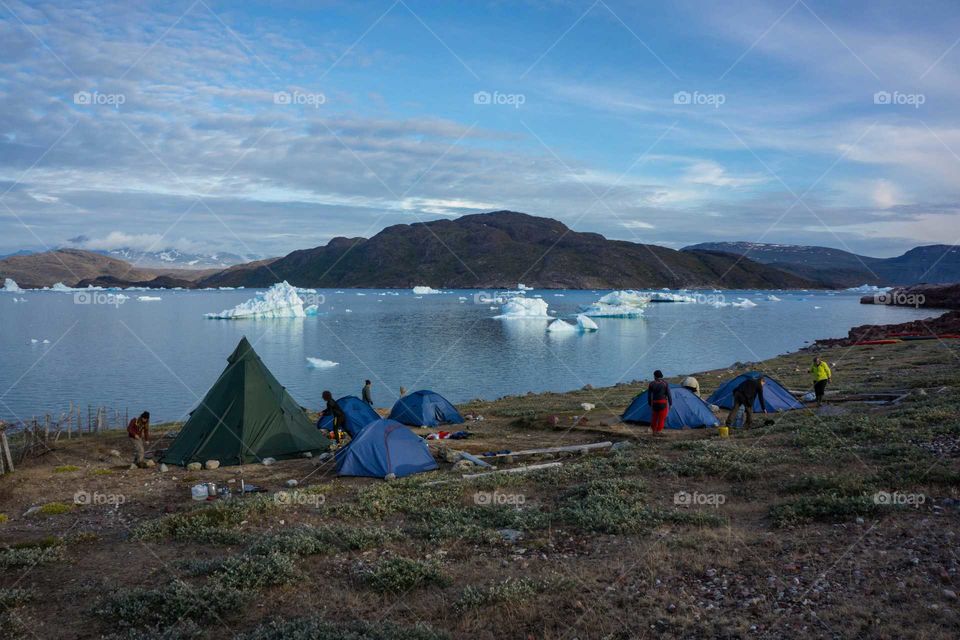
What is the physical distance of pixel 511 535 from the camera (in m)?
9.72

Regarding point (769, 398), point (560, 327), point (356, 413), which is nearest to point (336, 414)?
point (356, 413)

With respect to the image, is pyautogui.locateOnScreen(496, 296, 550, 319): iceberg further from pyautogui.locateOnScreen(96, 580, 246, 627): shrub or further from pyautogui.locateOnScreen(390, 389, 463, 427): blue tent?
pyautogui.locateOnScreen(96, 580, 246, 627): shrub

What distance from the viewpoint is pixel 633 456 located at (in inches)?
568

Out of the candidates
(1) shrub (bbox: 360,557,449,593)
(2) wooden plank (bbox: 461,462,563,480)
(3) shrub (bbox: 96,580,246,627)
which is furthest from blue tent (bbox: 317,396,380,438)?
(3) shrub (bbox: 96,580,246,627)

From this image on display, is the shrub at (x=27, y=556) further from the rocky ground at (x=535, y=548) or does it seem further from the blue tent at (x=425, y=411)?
the blue tent at (x=425, y=411)

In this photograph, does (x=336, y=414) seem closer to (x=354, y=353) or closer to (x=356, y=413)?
(x=356, y=413)

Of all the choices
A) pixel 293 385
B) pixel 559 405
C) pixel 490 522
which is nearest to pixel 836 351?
pixel 559 405

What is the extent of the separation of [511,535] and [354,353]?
45.3m

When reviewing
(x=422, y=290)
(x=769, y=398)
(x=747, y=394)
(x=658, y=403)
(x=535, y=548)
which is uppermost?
(x=422, y=290)

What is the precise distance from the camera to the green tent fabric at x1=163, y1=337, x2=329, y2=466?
1702 cm

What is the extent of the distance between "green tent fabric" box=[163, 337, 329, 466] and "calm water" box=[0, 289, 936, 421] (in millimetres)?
14345

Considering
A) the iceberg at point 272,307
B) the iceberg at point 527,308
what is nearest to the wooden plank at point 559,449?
the iceberg at point 527,308

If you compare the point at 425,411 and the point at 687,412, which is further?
the point at 425,411

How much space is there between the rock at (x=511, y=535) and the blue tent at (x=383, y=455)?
5.14 metres
